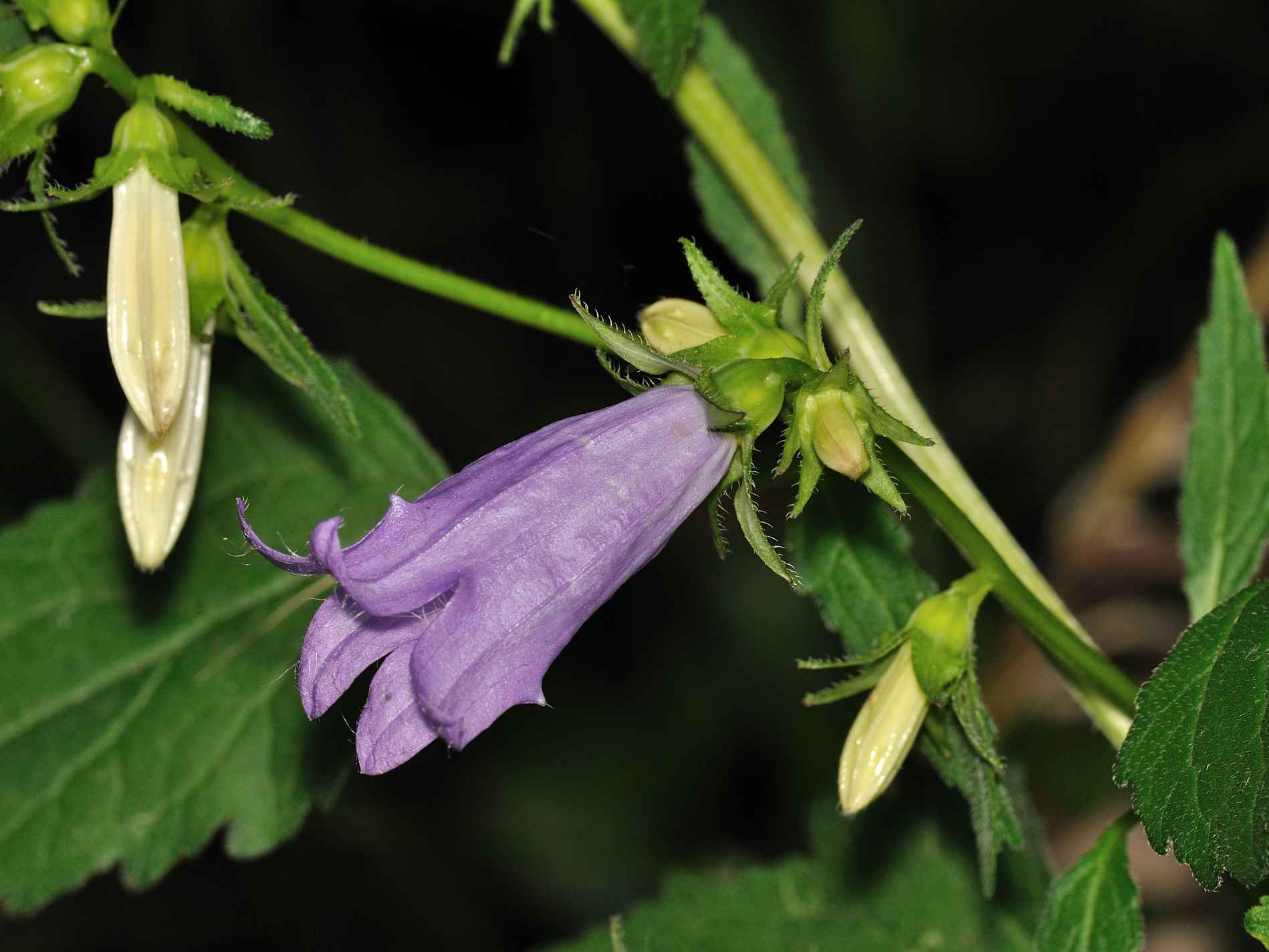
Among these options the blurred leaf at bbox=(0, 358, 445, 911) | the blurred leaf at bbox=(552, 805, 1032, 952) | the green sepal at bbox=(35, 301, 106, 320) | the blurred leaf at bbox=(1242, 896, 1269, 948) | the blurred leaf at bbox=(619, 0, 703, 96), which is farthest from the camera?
the blurred leaf at bbox=(552, 805, 1032, 952)

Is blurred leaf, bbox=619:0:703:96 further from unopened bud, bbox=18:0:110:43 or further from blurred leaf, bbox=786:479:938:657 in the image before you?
unopened bud, bbox=18:0:110:43

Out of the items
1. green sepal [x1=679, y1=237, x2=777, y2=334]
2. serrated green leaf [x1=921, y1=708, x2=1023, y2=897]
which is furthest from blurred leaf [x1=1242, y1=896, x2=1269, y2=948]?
green sepal [x1=679, y1=237, x2=777, y2=334]

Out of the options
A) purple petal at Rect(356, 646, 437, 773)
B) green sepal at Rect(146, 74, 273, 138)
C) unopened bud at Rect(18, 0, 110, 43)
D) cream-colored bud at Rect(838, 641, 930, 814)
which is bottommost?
cream-colored bud at Rect(838, 641, 930, 814)

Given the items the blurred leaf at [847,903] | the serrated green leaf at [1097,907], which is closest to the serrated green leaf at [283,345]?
the serrated green leaf at [1097,907]

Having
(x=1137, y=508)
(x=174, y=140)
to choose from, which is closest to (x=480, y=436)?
(x=1137, y=508)

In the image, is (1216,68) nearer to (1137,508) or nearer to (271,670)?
(1137,508)

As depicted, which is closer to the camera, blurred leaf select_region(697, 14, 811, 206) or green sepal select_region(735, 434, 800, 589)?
green sepal select_region(735, 434, 800, 589)

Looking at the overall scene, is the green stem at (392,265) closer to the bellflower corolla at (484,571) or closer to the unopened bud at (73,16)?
the unopened bud at (73,16)
